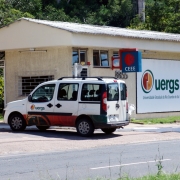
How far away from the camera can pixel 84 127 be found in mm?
20391

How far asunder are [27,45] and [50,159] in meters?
11.7

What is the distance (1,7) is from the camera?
36188mm

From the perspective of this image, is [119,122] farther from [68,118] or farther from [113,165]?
[113,165]

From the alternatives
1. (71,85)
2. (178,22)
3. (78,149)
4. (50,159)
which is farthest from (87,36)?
(178,22)

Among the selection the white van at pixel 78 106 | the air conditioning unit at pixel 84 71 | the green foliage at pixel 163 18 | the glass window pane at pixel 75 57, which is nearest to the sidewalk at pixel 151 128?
the white van at pixel 78 106

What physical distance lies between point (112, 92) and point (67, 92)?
1709 mm

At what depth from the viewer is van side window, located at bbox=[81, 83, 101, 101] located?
2012 cm

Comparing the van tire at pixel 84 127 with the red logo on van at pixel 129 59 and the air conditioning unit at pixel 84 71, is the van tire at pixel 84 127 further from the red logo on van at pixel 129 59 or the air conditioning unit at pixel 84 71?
the red logo on van at pixel 129 59

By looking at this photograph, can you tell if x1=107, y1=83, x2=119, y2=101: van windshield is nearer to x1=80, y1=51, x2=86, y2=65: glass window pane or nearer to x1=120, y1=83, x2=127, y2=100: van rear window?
x1=120, y1=83, x2=127, y2=100: van rear window

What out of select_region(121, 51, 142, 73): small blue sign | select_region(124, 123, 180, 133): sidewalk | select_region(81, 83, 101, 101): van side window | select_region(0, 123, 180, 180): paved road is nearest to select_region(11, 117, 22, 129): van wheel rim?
select_region(0, 123, 180, 180): paved road

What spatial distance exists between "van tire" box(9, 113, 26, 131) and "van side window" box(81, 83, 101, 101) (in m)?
2.74

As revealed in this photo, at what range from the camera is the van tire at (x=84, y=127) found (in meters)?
20.2

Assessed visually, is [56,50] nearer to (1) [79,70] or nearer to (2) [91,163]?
(1) [79,70]

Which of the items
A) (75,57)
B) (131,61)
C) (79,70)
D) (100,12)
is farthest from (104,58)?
(100,12)
